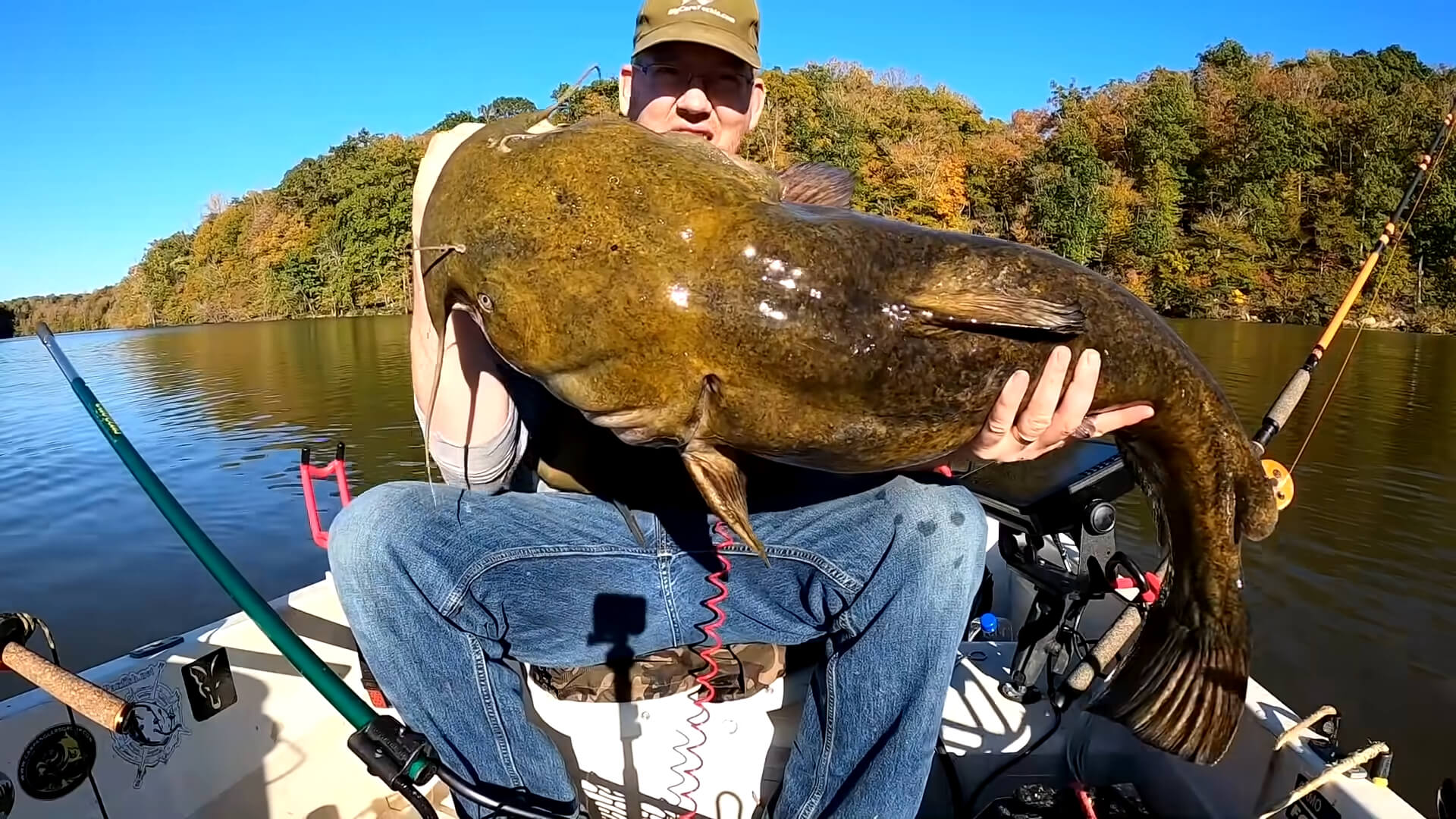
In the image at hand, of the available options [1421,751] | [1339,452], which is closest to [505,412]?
[1421,751]

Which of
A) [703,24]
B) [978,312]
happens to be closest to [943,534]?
[978,312]

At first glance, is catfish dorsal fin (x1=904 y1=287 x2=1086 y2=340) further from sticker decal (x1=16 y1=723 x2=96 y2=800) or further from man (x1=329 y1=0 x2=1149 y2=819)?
sticker decal (x1=16 y1=723 x2=96 y2=800)

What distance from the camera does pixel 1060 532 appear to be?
2.77 m

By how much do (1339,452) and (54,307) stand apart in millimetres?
83393

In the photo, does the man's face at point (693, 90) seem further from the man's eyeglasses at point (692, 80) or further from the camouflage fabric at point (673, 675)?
the camouflage fabric at point (673, 675)

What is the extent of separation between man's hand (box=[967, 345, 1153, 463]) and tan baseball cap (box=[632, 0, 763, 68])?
1.48 m

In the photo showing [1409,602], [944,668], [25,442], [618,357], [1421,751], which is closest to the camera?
[618,357]

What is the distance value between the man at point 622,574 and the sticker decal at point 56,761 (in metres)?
0.86

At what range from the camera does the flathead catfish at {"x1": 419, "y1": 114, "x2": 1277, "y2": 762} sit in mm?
1655

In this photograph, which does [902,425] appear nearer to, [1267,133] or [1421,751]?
[1421,751]

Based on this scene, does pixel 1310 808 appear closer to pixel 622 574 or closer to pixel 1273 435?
pixel 1273 435

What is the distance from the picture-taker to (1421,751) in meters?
5.65

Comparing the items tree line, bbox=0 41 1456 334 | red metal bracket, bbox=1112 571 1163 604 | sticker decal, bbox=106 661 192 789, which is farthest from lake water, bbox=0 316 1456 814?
tree line, bbox=0 41 1456 334

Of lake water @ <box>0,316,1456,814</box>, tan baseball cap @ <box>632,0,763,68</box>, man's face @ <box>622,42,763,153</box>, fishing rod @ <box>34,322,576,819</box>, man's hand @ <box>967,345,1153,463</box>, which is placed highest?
tan baseball cap @ <box>632,0,763,68</box>
